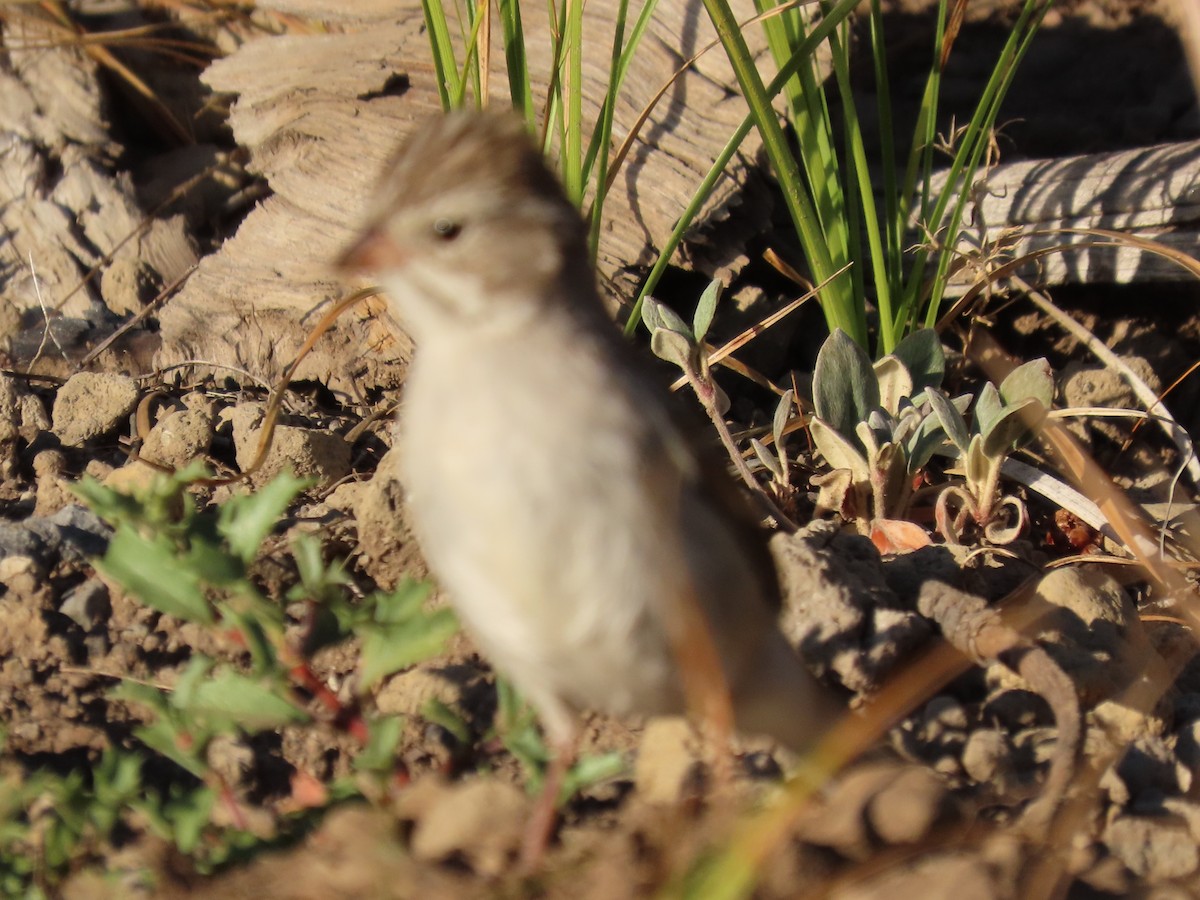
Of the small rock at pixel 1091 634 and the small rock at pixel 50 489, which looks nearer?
the small rock at pixel 1091 634

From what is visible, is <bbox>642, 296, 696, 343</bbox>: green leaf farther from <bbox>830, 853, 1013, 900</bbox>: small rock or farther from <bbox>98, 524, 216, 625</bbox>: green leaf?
<bbox>830, 853, 1013, 900</bbox>: small rock

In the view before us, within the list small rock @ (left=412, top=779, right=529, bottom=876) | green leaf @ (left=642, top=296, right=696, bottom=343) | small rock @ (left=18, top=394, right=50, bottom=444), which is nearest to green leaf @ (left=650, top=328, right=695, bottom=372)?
green leaf @ (left=642, top=296, right=696, bottom=343)

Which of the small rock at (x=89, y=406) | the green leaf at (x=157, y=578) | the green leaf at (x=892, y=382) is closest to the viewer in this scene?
the green leaf at (x=157, y=578)

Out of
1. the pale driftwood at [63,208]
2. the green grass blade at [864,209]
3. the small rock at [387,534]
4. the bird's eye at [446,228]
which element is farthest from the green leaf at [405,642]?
the pale driftwood at [63,208]

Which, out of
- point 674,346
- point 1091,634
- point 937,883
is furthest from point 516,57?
point 937,883

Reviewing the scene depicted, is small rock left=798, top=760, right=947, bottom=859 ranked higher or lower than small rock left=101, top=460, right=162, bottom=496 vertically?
lower

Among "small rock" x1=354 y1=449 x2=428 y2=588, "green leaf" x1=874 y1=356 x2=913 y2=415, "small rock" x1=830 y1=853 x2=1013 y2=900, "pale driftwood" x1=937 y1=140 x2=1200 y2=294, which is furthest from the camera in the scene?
"pale driftwood" x1=937 y1=140 x2=1200 y2=294

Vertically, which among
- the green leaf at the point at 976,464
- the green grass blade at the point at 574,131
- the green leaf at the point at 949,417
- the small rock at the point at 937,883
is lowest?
the small rock at the point at 937,883

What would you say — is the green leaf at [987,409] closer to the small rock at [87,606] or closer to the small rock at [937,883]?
the small rock at [937,883]

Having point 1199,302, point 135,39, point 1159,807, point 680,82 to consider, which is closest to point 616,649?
point 1159,807
